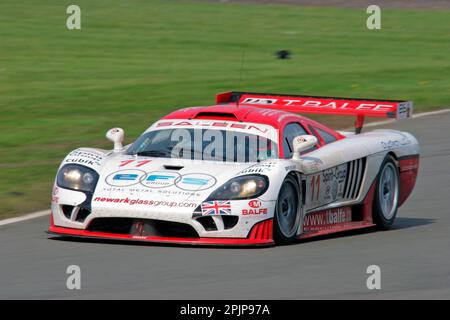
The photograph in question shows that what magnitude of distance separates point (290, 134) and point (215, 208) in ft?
5.06

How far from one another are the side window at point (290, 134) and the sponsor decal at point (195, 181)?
100 centimetres

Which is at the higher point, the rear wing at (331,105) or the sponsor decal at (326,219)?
the rear wing at (331,105)

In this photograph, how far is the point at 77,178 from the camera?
386 inches

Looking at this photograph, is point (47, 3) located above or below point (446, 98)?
above

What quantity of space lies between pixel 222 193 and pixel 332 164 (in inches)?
56.4

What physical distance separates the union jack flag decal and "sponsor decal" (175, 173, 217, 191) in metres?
0.16

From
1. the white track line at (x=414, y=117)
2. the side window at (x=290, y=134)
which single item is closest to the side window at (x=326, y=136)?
the side window at (x=290, y=134)

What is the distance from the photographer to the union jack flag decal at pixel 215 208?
9.37 meters

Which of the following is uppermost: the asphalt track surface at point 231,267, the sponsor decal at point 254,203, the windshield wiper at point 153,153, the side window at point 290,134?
the side window at point 290,134

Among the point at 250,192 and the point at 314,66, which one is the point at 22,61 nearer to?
the point at 314,66

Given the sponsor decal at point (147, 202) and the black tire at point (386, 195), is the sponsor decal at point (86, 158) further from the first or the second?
the black tire at point (386, 195)
